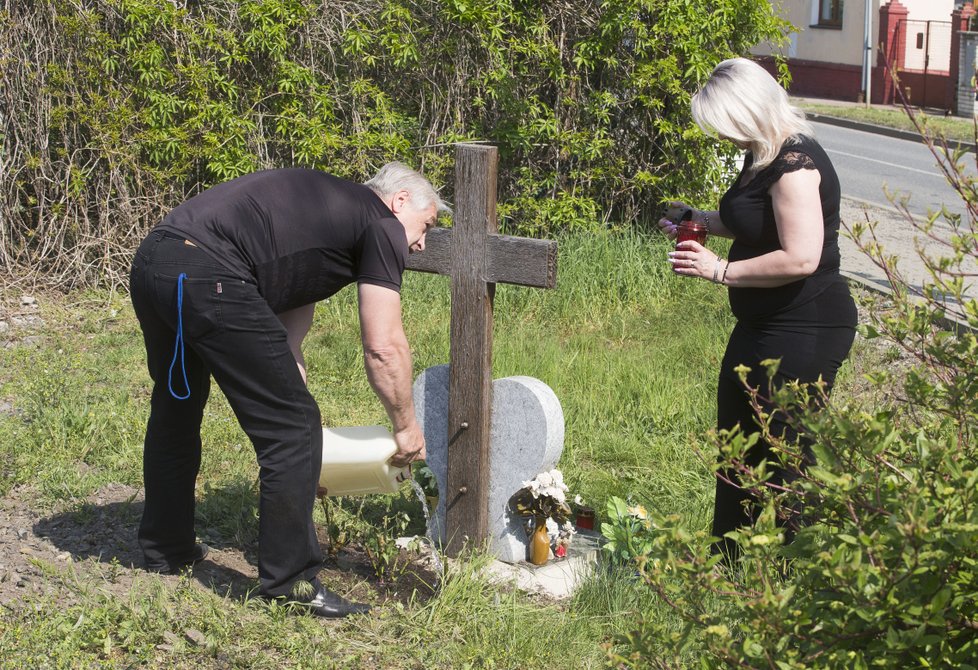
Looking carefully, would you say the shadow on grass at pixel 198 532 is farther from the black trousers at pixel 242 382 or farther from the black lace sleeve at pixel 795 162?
the black lace sleeve at pixel 795 162

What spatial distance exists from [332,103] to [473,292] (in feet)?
13.0

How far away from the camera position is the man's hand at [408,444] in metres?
3.37

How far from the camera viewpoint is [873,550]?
1.70 meters

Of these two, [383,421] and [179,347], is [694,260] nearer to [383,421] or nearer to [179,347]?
[179,347]

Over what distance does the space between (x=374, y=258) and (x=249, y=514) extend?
1.40 meters

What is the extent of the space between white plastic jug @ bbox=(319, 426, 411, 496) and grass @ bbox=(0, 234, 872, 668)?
356 millimetres

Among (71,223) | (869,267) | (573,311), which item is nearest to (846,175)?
(869,267)

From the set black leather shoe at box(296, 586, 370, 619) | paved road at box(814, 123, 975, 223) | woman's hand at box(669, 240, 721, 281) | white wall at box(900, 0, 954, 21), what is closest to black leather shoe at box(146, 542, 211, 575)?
black leather shoe at box(296, 586, 370, 619)

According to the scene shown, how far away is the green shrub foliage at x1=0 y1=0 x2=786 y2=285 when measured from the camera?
6984mm

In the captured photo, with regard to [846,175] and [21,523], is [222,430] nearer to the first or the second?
[21,523]

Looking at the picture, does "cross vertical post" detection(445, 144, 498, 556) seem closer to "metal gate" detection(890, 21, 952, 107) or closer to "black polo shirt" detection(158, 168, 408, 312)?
"black polo shirt" detection(158, 168, 408, 312)

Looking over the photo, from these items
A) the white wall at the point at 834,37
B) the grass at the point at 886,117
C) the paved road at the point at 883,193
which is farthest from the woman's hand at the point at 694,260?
the white wall at the point at 834,37

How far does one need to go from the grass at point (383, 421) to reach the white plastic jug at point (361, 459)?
36cm

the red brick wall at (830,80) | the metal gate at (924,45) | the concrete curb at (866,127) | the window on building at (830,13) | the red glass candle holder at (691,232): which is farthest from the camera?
the window on building at (830,13)
